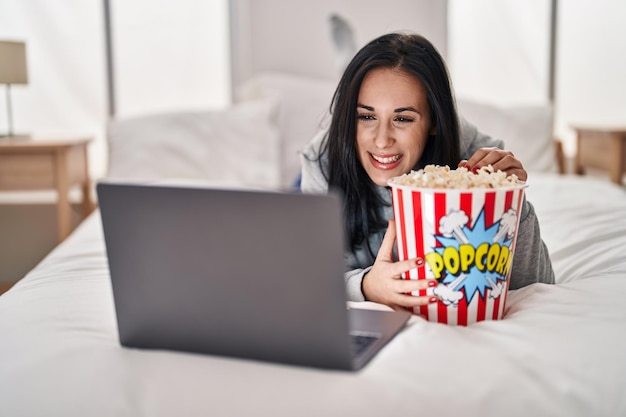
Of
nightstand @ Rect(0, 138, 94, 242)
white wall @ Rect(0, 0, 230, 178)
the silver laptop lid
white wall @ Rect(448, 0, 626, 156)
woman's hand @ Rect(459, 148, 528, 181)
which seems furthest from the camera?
white wall @ Rect(448, 0, 626, 156)

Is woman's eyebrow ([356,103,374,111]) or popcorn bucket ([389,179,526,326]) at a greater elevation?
woman's eyebrow ([356,103,374,111])

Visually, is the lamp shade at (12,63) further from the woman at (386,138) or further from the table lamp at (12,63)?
the woman at (386,138)

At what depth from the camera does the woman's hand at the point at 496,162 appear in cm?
96

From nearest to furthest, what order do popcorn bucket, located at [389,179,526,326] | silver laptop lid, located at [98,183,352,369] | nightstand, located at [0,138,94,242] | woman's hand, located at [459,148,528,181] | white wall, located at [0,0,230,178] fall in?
1. silver laptop lid, located at [98,183,352,369]
2. popcorn bucket, located at [389,179,526,326]
3. woman's hand, located at [459,148,528,181]
4. nightstand, located at [0,138,94,242]
5. white wall, located at [0,0,230,178]

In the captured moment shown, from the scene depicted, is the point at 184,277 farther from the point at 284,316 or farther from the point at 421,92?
the point at 421,92

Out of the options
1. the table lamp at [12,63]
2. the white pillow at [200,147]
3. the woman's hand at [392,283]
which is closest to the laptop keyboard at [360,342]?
the woman's hand at [392,283]

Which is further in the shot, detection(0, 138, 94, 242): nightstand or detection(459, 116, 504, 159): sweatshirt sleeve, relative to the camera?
detection(0, 138, 94, 242): nightstand

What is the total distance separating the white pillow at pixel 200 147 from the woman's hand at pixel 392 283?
1.46 m

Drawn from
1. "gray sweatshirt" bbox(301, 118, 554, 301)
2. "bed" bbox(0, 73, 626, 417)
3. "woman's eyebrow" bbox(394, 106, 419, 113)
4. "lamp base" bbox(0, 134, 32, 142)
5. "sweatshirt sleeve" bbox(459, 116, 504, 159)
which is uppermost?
"woman's eyebrow" bbox(394, 106, 419, 113)

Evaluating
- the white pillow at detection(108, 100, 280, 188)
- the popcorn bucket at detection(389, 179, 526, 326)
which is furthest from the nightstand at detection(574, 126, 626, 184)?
the popcorn bucket at detection(389, 179, 526, 326)

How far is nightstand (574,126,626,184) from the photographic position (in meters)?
2.52

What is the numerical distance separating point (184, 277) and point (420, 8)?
2.80 meters

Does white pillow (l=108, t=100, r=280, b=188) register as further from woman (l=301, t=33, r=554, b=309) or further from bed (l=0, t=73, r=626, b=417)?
bed (l=0, t=73, r=626, b=417)

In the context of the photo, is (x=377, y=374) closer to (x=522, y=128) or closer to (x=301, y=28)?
(x=522, y=128)
